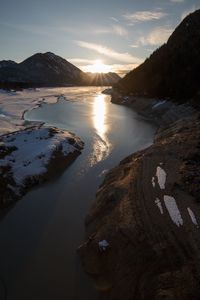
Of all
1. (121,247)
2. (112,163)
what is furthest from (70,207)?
(112,163)

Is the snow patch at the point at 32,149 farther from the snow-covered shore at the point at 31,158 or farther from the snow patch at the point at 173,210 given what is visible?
the snow patch at the point at 173,210

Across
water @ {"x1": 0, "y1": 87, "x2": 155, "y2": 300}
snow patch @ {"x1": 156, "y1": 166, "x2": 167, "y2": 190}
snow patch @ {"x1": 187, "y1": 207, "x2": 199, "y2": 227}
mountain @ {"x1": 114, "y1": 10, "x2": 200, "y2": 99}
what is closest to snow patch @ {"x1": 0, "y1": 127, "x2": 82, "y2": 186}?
water @ {"x1": 0, "y1": 87, "x2": 155, "y2": 300}

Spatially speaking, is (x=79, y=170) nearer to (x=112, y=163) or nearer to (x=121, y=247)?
(x=112, y=163)

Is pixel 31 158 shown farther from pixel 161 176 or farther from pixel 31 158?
pixel 161 176

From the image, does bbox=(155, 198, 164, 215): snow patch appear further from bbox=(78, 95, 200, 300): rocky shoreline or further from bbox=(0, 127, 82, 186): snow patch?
bbox=(0, 127, 82, 186): snow patch

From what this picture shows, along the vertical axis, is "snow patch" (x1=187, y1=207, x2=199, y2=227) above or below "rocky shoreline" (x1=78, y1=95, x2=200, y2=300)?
above

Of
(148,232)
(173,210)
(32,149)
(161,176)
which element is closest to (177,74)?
(32,149)
